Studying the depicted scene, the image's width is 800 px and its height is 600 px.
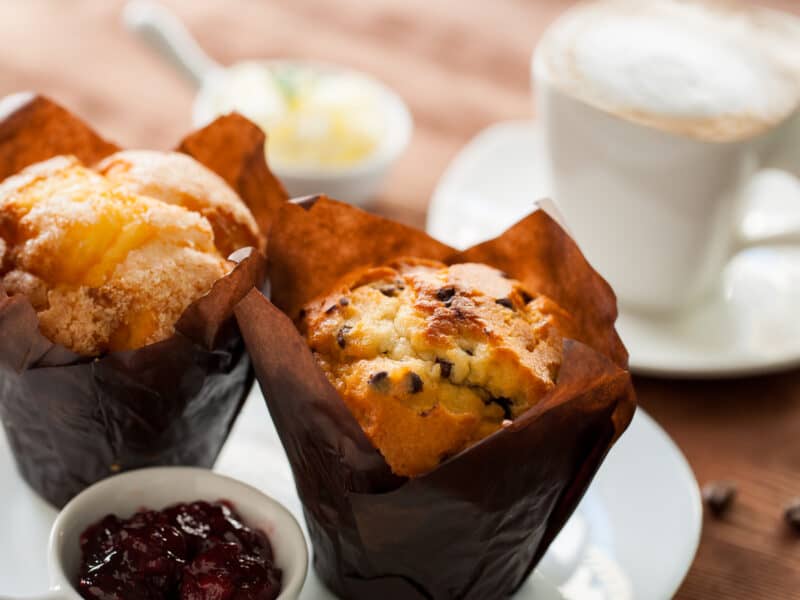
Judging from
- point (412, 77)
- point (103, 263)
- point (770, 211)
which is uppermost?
point (103, 263)

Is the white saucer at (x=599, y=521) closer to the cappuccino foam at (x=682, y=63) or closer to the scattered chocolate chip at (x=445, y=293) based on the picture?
the scattered chocolate chip at (x=445, y=293)

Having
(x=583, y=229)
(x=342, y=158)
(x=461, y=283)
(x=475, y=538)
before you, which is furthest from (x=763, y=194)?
(x=475, y=538)

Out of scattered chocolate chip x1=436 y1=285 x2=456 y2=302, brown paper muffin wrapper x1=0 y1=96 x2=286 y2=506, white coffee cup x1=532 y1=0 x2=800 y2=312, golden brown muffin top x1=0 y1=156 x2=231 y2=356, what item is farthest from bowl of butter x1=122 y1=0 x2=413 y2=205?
scattered chocolate chip x1=436 y1=285 x2=456 y2=302

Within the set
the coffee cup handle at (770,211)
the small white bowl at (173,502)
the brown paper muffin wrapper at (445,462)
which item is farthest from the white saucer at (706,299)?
the small white bowl at (173,502)

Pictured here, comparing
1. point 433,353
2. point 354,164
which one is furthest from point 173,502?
point 354,164

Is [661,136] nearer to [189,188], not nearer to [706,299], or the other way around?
[706,299]

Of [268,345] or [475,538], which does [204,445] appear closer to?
[268,345]
